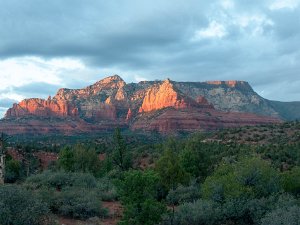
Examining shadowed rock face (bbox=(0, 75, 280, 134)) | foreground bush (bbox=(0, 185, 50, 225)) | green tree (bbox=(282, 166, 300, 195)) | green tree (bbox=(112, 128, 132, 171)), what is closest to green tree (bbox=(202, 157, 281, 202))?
green tree (bbox=(282, 166, 300, 195))

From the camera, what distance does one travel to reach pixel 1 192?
17.8 meters

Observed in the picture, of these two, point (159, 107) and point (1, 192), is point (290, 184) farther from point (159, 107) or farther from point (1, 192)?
point (159, 107)

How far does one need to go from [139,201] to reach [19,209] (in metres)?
5.38

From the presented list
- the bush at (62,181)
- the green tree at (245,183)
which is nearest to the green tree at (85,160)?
the bush at (62,181)

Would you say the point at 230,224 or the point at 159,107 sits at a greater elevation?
the point at 159,107

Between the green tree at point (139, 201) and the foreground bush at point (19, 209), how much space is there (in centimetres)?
378

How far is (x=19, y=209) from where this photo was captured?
688 inches

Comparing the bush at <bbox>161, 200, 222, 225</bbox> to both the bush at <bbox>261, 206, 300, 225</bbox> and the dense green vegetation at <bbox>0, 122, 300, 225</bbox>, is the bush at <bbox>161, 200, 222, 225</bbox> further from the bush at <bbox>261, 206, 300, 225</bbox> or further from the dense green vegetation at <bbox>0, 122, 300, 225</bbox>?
the bush at <bbox>261, 206, 300, 225</bbox>

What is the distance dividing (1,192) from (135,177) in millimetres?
6057

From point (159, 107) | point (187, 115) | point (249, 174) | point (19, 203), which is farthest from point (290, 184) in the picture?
point (159, 107)

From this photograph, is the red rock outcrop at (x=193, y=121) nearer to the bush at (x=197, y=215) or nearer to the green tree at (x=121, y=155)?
the green tree at (x=121, y=155)

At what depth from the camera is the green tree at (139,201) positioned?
18391mm

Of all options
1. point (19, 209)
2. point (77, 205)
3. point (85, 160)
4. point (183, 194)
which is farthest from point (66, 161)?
point (19, 209)

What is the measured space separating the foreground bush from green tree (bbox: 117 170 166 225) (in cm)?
378
